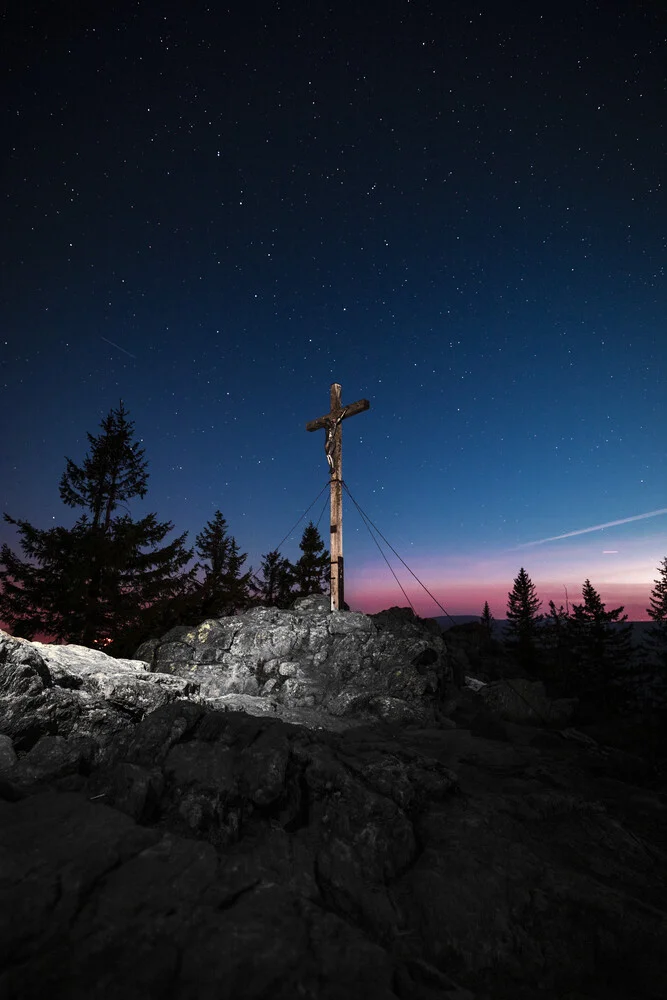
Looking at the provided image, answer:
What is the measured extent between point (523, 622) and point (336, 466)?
47.3m

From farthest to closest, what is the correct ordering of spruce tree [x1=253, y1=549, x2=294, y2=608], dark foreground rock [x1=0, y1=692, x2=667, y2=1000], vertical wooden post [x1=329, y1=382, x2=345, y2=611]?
1. spruce tree [x1=253, y1=549, x2=294, y2=608]
2. vertical wooden post [x1=329, y1=382, x2=345, y2=611]
3. dark foreground rock [x1=0, y1=692, x2=667, y2=1000]

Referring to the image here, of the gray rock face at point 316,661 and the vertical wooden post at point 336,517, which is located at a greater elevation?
the vertical wooden post at point 336,517

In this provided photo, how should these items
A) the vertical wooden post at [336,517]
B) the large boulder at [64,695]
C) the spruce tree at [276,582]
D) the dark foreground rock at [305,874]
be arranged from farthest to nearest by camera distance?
the spruce tree at [276,582], the vertical wooden post at [336,517], the large boulder at [64,695], the dark foreground rock at [305,874]

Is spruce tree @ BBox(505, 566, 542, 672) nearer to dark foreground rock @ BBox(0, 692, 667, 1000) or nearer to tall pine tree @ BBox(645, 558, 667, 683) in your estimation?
tall pine tree @ BBox(645, 558, 667, 683)

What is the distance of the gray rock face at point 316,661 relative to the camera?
10.7m

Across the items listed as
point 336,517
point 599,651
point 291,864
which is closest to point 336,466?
point 336,517

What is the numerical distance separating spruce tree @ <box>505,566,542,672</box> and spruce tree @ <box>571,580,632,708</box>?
14.9 feet

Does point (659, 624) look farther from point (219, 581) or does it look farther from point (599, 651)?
point (219, 581)

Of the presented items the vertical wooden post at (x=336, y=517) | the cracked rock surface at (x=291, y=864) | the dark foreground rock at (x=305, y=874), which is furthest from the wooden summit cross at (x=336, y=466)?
the dark foreground rock at (x=305, y=874)

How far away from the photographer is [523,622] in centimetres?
5247

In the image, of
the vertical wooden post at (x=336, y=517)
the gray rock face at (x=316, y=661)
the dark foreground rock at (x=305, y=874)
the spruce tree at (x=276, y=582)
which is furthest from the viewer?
the spruce tree at (x=276, y=582)

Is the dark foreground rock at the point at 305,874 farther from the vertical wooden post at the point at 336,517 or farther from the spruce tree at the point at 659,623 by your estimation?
the spruce tree at the point at 659,623

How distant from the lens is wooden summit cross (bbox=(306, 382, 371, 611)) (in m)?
14.2

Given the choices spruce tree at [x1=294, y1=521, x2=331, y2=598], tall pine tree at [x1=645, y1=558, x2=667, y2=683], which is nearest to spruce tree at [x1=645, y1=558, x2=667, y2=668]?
tall pine tree at [x1=645, y1=558, x2=667, y2=683]
